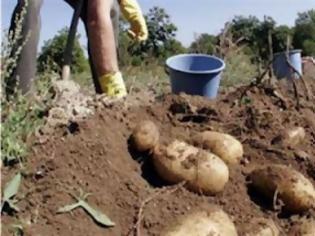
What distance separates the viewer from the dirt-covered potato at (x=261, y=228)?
2.50m

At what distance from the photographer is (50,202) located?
236cm

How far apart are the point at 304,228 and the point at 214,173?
35 cm

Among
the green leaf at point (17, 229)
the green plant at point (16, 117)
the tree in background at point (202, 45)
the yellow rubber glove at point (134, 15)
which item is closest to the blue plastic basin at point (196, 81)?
the yellow rubber glove at point (134, 15)

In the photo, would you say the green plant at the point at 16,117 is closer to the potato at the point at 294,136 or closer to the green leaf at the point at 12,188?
the green leaf at the point at 12,188

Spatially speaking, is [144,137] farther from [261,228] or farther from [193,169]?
[261,228]

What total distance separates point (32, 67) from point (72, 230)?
134 centimetres

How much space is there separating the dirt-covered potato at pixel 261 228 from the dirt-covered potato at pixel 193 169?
177 millimetres

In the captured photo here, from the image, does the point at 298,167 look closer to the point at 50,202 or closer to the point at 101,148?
the point at 101,148

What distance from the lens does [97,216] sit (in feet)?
7.77

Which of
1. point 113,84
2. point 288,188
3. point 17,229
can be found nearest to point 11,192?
point 17,229

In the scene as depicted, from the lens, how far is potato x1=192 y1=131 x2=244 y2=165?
9.11 ft

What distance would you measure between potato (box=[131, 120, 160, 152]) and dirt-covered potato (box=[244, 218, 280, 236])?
44 centimetres

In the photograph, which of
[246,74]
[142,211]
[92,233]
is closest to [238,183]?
[142,211]

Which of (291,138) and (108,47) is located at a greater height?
(108,47)
